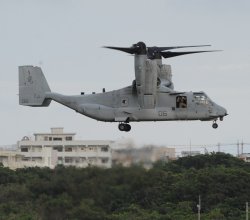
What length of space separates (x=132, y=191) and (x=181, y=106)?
6.41 meters

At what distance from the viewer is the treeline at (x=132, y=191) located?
78062 millimetres

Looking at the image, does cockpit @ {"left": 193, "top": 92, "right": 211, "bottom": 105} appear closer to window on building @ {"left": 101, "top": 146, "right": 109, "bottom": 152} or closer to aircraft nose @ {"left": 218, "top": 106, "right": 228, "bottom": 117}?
aircraft nose @ {"left": 218, "top": 106, "right": 228, "bottom": 117}

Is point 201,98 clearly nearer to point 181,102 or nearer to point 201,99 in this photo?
point 201,99

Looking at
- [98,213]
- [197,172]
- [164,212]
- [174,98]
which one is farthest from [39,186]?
[197,172]

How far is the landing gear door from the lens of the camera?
273 ft

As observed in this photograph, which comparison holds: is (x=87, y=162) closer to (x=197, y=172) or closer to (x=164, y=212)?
(x=164, y=212)

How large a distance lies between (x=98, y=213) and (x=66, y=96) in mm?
9041

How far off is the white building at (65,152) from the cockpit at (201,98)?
20.8 feet

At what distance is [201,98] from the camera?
8375 centimetres

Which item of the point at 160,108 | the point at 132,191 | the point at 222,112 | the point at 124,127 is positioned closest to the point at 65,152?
the point at 132,191

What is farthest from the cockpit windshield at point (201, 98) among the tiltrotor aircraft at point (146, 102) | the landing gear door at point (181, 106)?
the landing gear door at point (181, 106)

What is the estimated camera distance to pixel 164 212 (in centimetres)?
11525

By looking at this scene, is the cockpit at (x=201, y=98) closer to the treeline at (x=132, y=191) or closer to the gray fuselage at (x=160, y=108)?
the gray fuselage at (x=160, y=108)

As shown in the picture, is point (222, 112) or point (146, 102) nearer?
point (146, 102)
